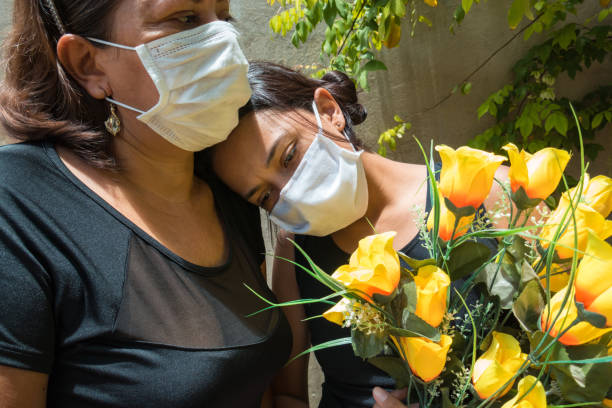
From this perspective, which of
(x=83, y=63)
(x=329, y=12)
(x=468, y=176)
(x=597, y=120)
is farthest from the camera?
(x=597, y=120)

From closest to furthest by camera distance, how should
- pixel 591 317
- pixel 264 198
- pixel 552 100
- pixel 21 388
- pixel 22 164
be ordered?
pixel 591 317 → pixel 21 388 → pixel 22 164 → pixel 264 198 → pixel 552 100

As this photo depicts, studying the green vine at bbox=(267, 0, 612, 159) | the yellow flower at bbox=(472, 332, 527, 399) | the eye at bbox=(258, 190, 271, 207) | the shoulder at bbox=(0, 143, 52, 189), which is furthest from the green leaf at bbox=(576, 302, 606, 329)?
the green vine at bbox=(267, 0, 612, 159)

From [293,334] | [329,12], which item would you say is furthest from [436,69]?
[293,334]

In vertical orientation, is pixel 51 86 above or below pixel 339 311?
A: above

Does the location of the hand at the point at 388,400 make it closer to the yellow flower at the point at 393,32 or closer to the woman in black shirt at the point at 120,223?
the woman in black shirt at the point at 120,223

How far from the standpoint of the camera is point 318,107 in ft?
4.34

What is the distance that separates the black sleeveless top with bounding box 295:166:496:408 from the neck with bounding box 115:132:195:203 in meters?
0.41

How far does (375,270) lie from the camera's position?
1.99 feet

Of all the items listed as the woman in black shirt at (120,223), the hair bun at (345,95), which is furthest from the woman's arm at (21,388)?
the hair bun at (345,95)

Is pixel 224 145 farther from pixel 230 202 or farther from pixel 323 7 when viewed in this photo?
pixel 323 7

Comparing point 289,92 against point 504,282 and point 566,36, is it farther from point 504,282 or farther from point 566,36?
point 566,36

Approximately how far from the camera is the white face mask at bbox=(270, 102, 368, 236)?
1199 mm

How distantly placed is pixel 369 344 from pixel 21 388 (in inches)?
23.8

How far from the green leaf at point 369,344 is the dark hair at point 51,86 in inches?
27.7
